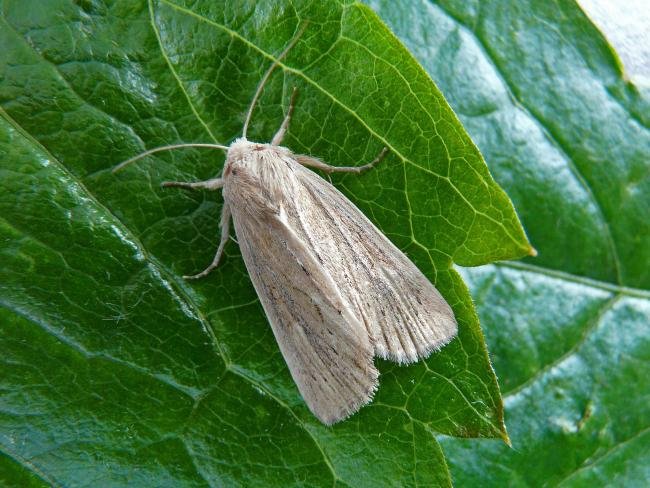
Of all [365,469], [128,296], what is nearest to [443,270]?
[365,469]

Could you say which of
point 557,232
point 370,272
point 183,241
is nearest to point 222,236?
point 183,241

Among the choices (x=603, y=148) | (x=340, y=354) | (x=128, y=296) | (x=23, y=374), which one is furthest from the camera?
(x=603, y=148)

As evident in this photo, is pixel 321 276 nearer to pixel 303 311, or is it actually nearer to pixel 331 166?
pixel 303 311

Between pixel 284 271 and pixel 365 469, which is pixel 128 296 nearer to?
pixel 284 271

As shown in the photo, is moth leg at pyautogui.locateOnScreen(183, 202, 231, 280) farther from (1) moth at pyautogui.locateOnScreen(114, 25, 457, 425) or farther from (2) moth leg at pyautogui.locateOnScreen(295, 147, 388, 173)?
(2) moth leg at pyautogui.locateOnScreen(295, 147, 388, 173)

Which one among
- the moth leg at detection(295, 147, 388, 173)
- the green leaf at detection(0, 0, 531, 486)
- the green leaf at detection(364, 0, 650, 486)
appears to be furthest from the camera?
the green leaf at detection(364, 0, 650, 486)

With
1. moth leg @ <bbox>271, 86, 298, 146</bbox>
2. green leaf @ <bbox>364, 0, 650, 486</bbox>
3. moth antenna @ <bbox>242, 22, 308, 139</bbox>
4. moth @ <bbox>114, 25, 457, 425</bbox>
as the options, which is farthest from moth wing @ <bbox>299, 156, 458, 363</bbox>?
green leaf @ <bbox>364, 0, 650, 486</bbox>

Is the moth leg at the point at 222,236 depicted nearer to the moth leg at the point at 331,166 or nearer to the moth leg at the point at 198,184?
the moth leg at the point at 198,184
